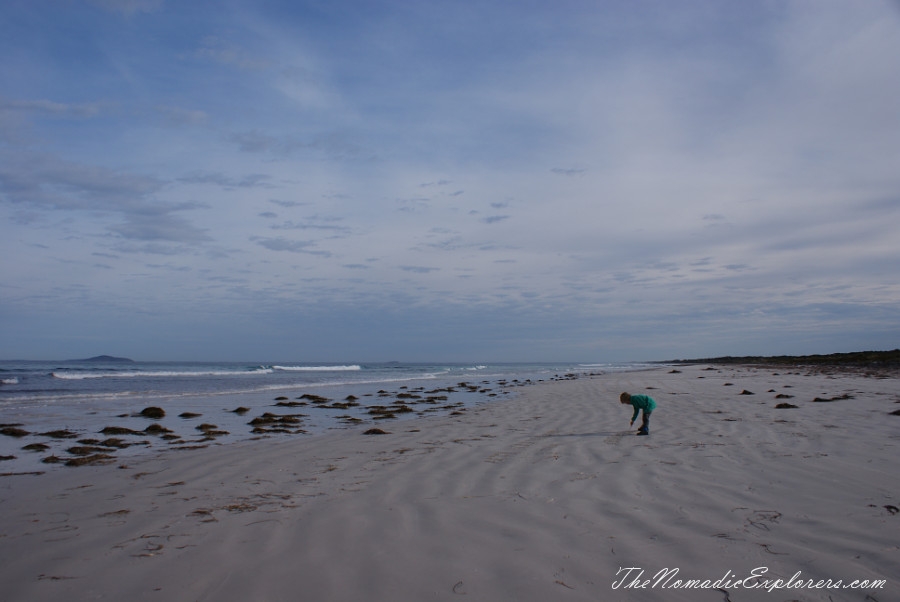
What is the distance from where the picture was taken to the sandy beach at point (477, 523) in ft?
11.8

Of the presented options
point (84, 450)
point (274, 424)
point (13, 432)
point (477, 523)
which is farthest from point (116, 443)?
point (477, 523)

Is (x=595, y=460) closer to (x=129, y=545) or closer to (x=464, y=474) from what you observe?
(x=464, y=474)

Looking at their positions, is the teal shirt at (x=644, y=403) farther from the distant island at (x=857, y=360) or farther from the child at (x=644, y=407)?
the distant island at (x=857, y=360)

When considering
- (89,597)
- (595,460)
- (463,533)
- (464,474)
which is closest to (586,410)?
(595,460)

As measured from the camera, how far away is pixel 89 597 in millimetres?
3586

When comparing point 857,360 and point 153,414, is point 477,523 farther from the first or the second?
point 857,360

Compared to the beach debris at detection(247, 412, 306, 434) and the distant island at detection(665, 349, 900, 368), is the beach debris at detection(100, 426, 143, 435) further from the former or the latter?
the distant island at detection(665, 349, 900, 368)

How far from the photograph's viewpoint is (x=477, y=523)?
15.5 feet

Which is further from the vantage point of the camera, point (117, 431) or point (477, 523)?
point (117, 431)

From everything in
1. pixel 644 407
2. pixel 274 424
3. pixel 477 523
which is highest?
pixel 644 407

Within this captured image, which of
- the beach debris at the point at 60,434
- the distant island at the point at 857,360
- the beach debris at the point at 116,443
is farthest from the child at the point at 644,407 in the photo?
the distant island at the point at 857,360

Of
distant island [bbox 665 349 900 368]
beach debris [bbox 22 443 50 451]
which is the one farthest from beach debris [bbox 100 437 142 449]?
distant island [bbox 665 349 900 368]

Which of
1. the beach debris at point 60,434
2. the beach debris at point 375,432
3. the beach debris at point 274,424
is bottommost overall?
the beach debris at point 274,424

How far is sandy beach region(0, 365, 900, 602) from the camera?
359 cm
